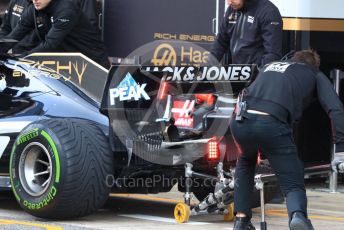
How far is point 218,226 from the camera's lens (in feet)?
24.7

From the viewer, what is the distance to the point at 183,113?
755cm

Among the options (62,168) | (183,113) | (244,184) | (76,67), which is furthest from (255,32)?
(62,168)

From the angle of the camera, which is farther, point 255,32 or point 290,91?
point 255,32

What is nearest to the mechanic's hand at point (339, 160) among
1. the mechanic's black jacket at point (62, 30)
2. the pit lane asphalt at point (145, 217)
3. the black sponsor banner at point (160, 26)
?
the pit lane asphalt at point (145, 217)

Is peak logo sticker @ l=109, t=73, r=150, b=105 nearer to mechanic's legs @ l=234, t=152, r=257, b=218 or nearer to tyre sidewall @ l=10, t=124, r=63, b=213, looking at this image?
tyre sidewall @ l=10, t=124, r=63, b=213

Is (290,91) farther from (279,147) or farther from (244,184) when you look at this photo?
(244,184)

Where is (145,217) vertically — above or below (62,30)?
below

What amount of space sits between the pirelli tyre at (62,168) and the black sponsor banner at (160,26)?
3362 millimetres

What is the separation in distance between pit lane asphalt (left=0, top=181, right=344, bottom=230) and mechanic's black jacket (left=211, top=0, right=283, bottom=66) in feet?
5.22

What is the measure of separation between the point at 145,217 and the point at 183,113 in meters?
1.16

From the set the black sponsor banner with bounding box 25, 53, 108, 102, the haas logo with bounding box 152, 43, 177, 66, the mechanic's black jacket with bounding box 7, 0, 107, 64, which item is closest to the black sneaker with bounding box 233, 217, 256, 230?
Result: the black sponsor banner with bounding box 25, 53, 108, 102

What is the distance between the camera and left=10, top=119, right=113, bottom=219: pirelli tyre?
720 cm

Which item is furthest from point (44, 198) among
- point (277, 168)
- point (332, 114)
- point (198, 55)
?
point (198, 55)

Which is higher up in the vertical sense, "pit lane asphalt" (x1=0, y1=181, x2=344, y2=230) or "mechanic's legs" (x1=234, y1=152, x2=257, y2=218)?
"mechanic's legs" (x1=234, y1=152, x2=257, y2=218)
